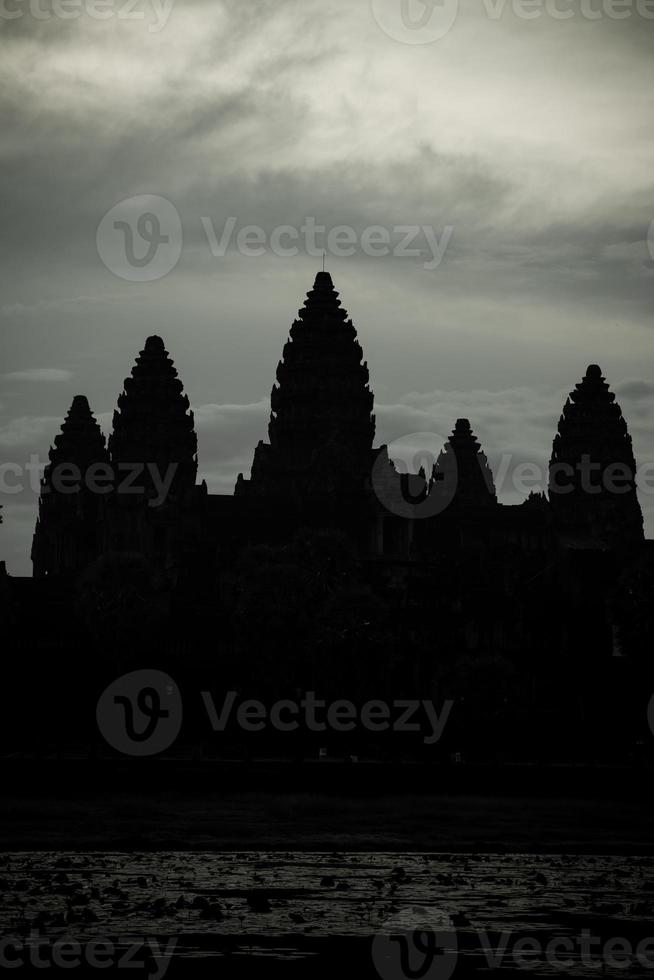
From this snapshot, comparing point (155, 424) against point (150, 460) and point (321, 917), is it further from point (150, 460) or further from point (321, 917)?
point (321, 917)

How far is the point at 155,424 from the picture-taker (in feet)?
629

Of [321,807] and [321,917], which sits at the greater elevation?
[321,807]

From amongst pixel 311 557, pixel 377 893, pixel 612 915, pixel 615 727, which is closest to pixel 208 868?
pixel 377 893

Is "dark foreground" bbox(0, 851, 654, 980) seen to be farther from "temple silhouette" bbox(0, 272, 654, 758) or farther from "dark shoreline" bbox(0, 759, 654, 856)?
"temple silhouette" bbox(0, 272, 654, 758)

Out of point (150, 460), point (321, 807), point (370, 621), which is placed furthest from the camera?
point (150, 460)

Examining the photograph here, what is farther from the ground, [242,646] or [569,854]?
[242,646]

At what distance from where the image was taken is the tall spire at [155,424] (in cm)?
18788

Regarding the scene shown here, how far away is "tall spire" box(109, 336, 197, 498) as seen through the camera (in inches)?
Answer: 7397

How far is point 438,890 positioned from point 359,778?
36.5 m

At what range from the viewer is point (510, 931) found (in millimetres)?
38094

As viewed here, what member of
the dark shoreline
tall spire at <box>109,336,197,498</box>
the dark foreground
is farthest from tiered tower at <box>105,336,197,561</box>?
the dark foreground

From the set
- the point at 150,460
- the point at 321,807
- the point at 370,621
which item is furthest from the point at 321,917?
the point at 150,460

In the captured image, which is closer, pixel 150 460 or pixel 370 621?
pixel 370 621

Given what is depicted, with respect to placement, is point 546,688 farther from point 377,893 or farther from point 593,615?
point 377,893
